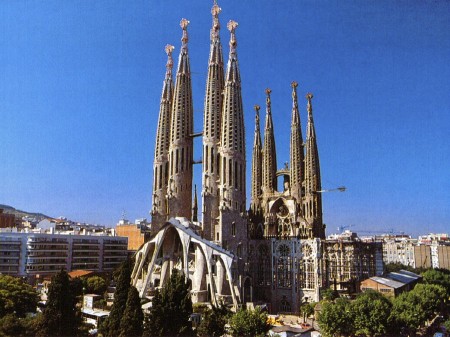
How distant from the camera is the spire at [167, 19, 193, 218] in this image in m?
61.4

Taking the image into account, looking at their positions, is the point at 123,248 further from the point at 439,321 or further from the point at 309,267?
the point at 439,321

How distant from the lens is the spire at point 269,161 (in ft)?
237

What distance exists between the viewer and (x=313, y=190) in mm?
66250

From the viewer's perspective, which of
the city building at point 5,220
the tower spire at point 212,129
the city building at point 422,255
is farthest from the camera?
the city building at point 422,255

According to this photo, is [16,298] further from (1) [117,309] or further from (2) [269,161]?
(2) [269,161]

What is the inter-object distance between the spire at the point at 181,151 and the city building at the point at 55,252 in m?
19.5

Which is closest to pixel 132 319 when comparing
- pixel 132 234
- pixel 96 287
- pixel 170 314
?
pixel 170 314

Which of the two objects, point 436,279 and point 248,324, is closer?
point 248,324

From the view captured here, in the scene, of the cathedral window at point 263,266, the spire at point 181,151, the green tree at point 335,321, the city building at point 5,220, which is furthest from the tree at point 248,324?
the city building at point 5,220

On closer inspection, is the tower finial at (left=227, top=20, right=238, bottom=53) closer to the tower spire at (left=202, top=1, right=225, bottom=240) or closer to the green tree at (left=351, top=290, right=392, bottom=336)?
the tower spire at (left=202, top=1, right=225, bottom=240)

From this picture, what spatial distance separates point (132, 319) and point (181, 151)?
37.4 m

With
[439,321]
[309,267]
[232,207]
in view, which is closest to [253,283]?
[309,267]

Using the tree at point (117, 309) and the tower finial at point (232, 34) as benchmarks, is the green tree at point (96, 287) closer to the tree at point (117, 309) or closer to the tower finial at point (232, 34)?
the tree at point (117, 309)

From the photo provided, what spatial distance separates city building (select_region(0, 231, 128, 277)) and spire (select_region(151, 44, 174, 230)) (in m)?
16.6
